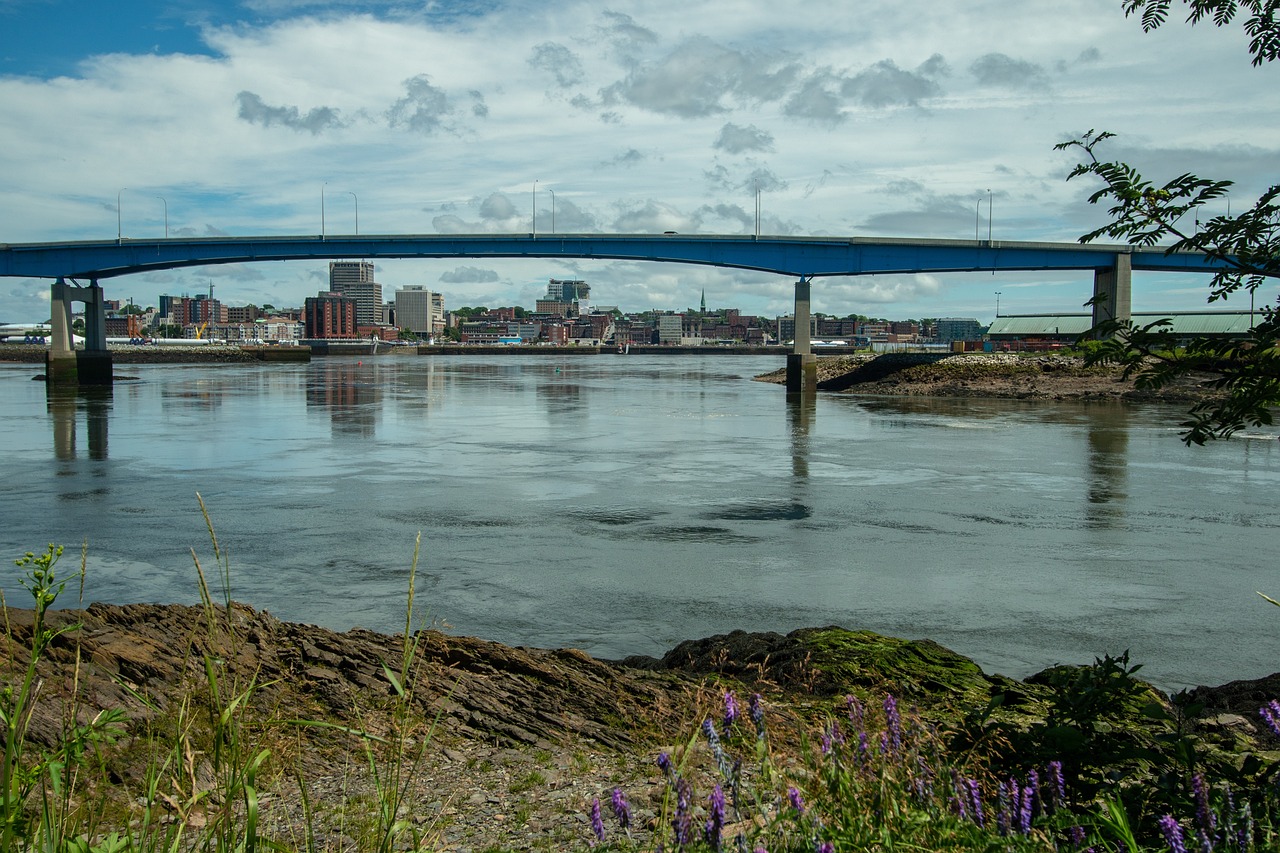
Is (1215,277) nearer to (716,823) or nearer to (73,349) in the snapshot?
(716,823)

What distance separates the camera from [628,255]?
7081 centimetres

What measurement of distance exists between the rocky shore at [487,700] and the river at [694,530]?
4.54 feet

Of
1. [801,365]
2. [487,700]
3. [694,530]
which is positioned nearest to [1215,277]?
[487,700]

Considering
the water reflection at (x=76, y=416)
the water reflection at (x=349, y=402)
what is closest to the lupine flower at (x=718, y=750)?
the water reflection at (x=76, y=416)

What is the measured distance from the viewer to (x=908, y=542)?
15.9 metres

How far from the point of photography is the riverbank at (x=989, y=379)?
174 ft

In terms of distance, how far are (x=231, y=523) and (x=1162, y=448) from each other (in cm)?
2564

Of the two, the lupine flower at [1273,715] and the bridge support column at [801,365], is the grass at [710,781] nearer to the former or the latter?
the lupine flower at [1273,715]

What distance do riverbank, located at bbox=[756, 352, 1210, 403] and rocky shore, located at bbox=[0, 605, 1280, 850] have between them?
47.5 m

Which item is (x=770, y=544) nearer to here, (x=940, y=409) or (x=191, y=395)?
(x=940, y=409)

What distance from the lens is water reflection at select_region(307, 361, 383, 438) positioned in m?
36.4

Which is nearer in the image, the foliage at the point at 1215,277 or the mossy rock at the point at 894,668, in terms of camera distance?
the foliage at the point at 1215,277

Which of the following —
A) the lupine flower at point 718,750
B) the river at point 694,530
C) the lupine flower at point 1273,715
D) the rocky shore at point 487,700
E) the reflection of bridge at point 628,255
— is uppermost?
the reflection of bridge at point 628,255

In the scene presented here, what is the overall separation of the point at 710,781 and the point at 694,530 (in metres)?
11.6
